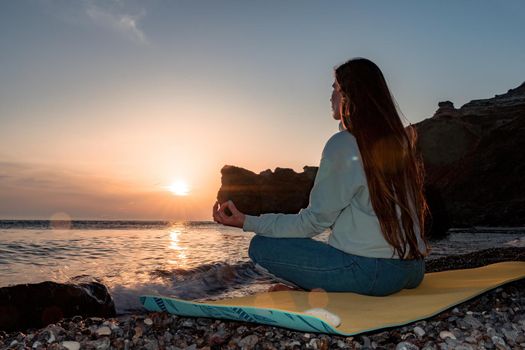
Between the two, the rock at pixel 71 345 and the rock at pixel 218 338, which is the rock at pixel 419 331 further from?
the rock at pixel 71 345

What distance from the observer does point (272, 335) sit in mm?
3141

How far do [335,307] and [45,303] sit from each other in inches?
157

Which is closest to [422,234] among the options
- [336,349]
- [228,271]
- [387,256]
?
[387,256]

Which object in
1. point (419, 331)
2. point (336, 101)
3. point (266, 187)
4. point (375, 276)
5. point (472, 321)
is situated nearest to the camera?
point (419, 331)

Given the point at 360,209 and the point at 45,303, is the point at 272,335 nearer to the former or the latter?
the point at 360,209

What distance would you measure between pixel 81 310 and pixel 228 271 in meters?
4.90

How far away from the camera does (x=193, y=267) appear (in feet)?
35.2

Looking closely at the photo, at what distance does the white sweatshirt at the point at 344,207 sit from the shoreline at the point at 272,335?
1.94 feet

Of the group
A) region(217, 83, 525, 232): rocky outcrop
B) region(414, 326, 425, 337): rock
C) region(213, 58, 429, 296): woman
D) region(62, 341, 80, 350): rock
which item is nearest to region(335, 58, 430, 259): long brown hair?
region(213, 58, 429, 296): woman

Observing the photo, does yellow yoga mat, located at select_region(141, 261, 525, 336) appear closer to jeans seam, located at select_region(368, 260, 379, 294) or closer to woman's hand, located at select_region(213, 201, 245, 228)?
jeans seam, located at select_region(368, 260, 379, 294)

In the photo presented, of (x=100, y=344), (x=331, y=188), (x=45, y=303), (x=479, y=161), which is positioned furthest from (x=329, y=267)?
(x=479, y=161)

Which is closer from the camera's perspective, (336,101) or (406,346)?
(406,346)

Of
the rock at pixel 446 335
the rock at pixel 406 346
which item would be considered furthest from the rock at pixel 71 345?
the rock at pixel 446 335

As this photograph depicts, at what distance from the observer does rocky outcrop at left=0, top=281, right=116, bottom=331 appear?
518 cm
